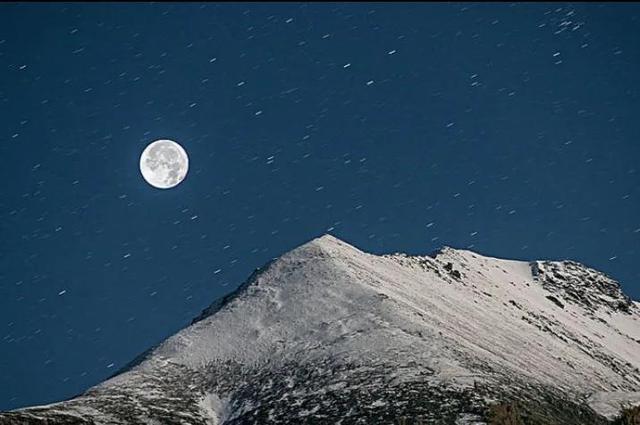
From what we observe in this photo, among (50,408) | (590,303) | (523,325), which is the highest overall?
(50,408)

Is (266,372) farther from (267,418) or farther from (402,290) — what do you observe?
(402,290)

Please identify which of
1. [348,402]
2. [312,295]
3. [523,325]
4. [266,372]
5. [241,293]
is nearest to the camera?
[348,402]

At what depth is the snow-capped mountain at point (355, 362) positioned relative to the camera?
88.8 feet

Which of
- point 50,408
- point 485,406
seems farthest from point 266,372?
point 485,406

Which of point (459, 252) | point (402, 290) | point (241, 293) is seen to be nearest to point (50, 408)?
point (241, 293)

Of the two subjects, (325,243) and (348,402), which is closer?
(348,402)

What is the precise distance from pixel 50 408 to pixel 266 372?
10888 mm

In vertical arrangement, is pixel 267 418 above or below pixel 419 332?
above

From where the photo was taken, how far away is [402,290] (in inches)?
1967

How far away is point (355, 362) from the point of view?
32.6m

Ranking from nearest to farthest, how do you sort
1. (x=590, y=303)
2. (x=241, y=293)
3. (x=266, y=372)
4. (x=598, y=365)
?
(x=266, y=372) < (x=241, y=293) < (x=598, y=365) < (x=590, y=303)

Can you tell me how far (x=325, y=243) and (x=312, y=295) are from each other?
492 inches

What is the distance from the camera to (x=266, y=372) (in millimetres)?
35062

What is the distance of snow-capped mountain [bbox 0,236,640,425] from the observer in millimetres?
27062
